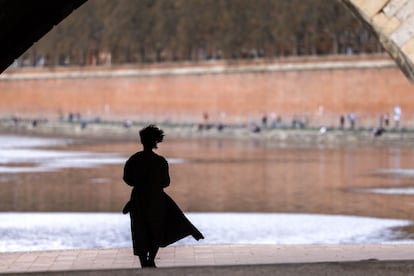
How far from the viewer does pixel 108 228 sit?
13781mm

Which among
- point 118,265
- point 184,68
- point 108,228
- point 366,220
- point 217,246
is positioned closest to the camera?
point 118,265

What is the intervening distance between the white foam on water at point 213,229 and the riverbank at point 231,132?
26.3 meters

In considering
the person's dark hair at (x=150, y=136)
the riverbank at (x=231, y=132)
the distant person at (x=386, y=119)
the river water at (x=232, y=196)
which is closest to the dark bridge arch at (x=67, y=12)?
the person's dark hair at (x=150, y=136)

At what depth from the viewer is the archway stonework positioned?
5395 millimetres

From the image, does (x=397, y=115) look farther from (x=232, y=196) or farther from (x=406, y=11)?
(x=406, y=11)

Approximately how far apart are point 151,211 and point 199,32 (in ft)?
197

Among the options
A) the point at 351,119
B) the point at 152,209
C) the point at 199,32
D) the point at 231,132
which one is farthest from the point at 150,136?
the point at 199,32

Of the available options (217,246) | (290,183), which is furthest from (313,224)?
(290,183)

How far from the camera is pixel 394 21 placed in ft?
17.9

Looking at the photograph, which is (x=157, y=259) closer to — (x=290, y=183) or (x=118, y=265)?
(x=118, y=265)

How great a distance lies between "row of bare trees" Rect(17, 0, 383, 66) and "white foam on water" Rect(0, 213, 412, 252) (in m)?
43.0

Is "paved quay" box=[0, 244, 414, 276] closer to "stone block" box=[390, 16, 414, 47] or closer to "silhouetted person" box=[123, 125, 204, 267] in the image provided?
"silhouetted person" box=[123, 125, 204, 267]

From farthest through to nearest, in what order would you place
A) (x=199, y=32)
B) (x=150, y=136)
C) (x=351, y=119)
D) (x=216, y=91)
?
(x=199, y=32) < (x=216, y=91) < (x=351, y=119) < (x=150, y=136)

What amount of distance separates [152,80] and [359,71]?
14.5 m
